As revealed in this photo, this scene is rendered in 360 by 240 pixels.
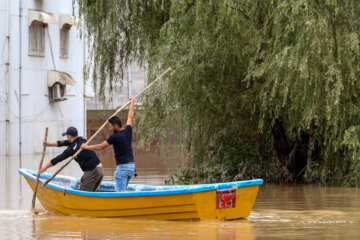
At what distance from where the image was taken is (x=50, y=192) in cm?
1381

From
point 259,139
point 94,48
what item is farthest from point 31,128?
point 259,139

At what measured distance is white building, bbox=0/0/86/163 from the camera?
1395 inches

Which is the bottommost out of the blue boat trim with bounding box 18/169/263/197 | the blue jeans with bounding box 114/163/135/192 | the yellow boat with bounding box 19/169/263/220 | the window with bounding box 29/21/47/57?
the yellow boat with bounding box 19/169/263/220

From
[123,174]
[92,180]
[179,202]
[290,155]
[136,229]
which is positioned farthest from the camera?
[290,155]

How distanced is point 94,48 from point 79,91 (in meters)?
20.3

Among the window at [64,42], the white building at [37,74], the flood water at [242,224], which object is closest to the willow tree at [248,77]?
the flood water at [242,224]

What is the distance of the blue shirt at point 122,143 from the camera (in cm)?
1254

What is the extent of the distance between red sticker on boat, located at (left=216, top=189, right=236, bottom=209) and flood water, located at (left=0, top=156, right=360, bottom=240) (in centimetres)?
27

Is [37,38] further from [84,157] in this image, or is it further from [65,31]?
[84,157]

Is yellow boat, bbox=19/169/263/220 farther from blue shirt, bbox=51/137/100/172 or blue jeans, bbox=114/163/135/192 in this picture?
blue shirt, bbox=51/137/100/172

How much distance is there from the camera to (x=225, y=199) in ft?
39.5

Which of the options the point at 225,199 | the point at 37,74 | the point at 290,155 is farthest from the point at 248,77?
the point at 37,74

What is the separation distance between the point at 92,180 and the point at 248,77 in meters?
4.66

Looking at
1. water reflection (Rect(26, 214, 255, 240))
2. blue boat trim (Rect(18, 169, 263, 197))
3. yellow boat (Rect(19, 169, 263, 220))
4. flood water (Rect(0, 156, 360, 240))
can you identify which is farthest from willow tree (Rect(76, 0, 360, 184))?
water reflection (Rect(26, 214, 255, 240))
